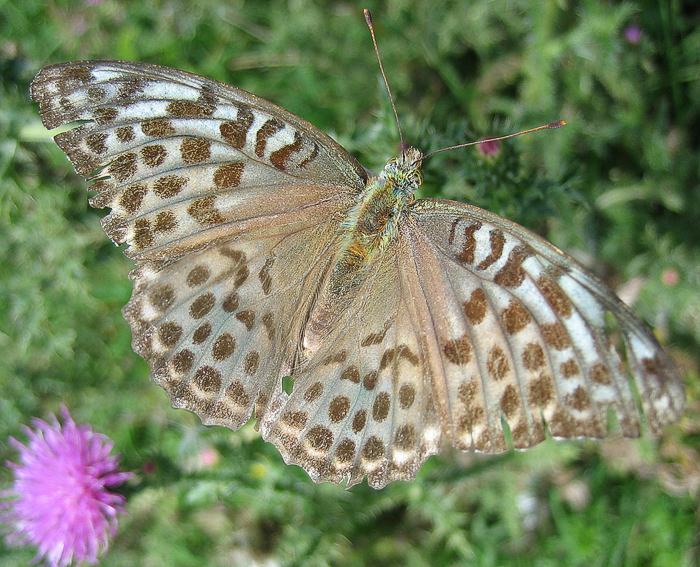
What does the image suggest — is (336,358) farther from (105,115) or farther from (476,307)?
(105,115)

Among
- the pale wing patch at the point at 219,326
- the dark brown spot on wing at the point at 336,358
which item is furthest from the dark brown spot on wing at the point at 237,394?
the dark brown spot on wing at the point at 336,358

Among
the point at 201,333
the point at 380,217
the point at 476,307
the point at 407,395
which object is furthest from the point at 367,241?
the point at 201,333

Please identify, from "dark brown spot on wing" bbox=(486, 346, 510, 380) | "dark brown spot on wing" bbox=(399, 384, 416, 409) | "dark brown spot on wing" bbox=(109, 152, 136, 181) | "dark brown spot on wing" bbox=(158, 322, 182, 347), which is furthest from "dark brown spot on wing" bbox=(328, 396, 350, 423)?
"dark brown spot on wing" bbox=(109, 152, 136, 181)

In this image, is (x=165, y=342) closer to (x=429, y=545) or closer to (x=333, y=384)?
(x=333, y=384)

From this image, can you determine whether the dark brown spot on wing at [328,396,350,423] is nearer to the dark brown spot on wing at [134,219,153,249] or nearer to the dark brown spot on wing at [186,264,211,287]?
the dark brown spot on wing at [186,264,211,287]

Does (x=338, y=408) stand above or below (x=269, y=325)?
below

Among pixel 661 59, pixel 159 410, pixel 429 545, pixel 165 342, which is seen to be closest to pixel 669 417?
pixel 165 342
